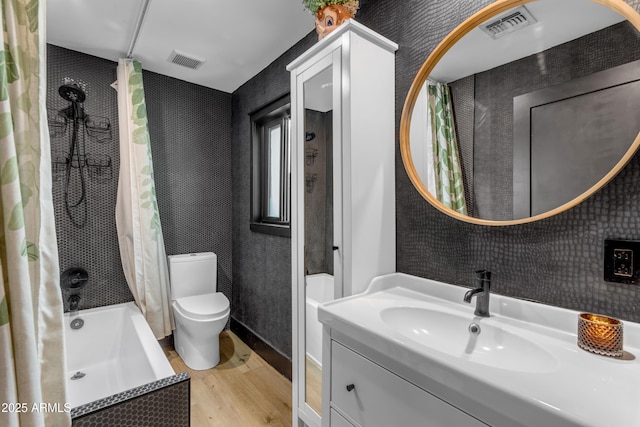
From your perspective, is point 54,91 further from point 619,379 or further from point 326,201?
point 619,379

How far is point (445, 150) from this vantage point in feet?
4.17

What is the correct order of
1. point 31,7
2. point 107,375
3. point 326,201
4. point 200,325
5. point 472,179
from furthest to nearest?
point 200,325, point 107,375, point 326,201, point 472,179, point 31,7

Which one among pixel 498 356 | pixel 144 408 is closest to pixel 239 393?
pixel 144 408

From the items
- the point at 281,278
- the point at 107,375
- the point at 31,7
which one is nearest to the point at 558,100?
the point at 31,7

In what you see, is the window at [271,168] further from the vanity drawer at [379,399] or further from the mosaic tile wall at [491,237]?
the vanity drawer at [379,399]

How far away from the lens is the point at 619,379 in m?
0.66

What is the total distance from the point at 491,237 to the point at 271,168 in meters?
1.91

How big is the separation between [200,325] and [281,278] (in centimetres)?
66

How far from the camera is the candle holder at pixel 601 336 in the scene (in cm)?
75

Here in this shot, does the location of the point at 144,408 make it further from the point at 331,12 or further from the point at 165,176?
the point at 165,176

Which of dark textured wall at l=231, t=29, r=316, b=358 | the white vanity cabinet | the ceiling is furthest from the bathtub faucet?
the ceiling

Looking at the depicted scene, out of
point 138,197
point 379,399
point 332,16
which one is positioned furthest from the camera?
point 138,197

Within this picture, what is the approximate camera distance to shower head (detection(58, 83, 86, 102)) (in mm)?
2170

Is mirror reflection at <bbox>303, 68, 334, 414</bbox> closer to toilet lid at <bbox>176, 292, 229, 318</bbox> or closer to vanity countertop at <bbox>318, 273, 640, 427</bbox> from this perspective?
vanity countertop at <bbox>318, 273, 640, 427</bbox>
